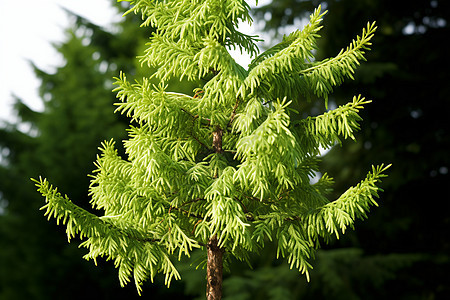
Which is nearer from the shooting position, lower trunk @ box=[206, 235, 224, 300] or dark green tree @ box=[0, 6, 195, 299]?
lower trunk @ box=[206, 235, 224, 300]

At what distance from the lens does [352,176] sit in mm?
11664

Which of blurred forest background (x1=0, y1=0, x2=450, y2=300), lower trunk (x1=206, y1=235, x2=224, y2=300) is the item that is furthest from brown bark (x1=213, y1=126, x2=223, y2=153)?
blurred forest background (x1=0, y1=0, x2=450, y2=300)

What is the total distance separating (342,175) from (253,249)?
8857mm

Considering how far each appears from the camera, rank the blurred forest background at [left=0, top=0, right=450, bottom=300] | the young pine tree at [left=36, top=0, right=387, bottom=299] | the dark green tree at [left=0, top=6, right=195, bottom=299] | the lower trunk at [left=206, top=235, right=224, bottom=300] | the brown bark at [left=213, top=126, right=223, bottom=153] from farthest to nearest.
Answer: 1. the dark green tree at [left=0, top=6, right=195, bottom=299]
2. the blurred forest background at [left=0, top=0, right=450, bottom=300]
3. the brown bark at [left=213, top=126, right=223, bottom=153]
4. the lower trunk at [left=206, top=235, right=224, bottom=300]
5. the young pine tree at [left=36, top=0, right=387, bottom=299]

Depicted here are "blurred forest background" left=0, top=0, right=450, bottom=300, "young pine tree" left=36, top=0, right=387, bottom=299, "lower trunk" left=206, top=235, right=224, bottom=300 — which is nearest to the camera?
"young pine tree" left=36, top=0, right=387, bottom=299


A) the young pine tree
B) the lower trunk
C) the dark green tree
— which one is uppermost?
the dark green tree

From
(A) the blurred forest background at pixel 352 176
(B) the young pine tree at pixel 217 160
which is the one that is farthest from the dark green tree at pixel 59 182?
(B) the young pine tree at pixel 217 160

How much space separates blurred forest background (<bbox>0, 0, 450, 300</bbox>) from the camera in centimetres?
1033

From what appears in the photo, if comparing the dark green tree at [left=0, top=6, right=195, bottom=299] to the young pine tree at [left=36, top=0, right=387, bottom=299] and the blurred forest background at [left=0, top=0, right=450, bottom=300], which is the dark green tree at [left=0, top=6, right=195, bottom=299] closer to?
the blurred forest background at [left=0, top=0, right=450, bottom=300]

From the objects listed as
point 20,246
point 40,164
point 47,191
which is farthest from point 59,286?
point 47,191

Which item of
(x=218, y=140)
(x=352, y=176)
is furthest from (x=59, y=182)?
(x=218, y=140)

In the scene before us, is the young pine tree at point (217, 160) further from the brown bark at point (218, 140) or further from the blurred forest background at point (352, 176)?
the blurred forest background at point (352, 176)

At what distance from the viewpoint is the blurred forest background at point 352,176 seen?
33.9 feet

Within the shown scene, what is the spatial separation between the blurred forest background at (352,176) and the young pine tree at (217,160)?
6.18 m
